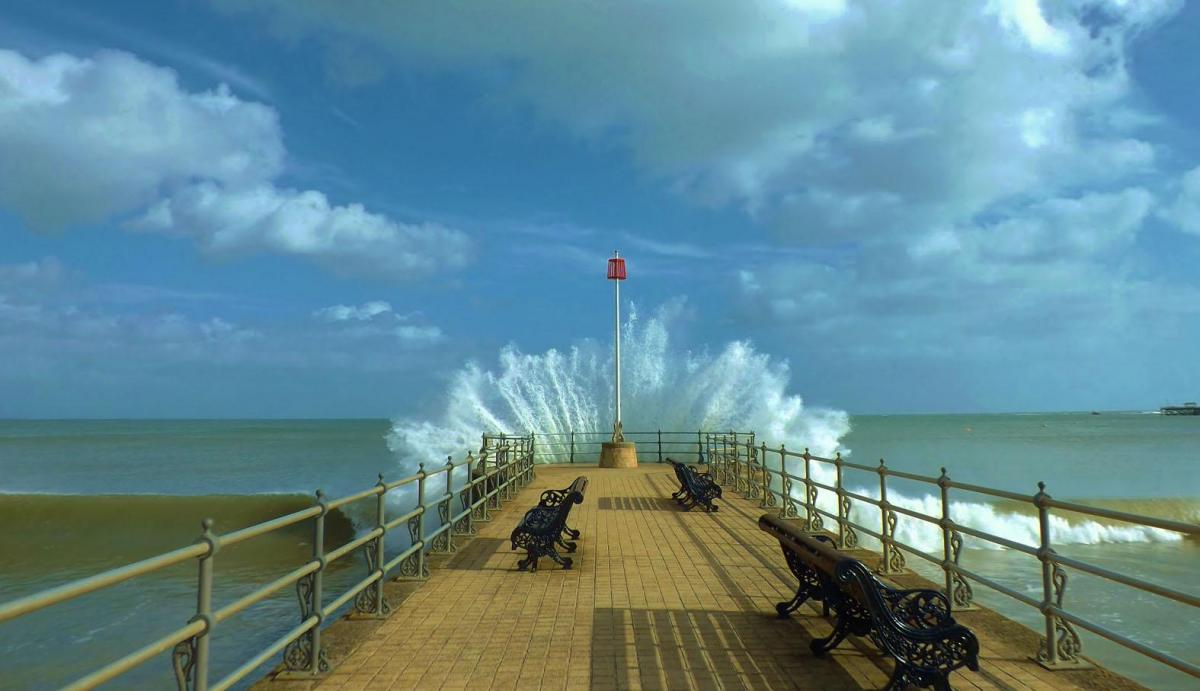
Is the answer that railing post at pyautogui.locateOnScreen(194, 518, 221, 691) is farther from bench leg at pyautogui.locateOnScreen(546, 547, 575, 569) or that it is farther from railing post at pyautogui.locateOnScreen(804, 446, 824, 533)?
railing post at pyautogui.locateOnScreen(804, 446, 824, 533)

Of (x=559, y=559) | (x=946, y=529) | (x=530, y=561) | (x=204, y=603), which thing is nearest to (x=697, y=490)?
(x=559, y=559)

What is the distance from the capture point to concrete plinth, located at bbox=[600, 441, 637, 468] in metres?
23.2

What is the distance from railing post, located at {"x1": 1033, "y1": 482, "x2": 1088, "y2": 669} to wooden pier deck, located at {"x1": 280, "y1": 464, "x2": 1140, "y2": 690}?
115mm

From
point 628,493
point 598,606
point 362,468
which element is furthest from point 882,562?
point 362,468

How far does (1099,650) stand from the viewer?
8.44 m

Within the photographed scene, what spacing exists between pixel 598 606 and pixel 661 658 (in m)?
1.45

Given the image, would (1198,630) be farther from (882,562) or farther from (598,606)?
(598,606)

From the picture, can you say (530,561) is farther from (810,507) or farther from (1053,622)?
(1053,622)

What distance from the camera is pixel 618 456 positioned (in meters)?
23.2

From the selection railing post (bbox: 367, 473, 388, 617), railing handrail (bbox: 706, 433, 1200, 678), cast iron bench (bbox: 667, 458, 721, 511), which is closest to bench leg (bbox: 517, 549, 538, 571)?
railing post (bbox: 367, 473, 388, 617)

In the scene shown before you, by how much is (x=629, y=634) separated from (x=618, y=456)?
1809cm

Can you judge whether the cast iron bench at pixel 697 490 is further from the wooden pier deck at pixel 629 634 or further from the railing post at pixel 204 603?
the railing post at pixel 204 603

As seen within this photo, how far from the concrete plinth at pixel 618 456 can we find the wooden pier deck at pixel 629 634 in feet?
47.4

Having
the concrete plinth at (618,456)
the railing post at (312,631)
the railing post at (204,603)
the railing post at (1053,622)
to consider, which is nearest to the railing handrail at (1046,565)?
the railing post at (1053,622)
